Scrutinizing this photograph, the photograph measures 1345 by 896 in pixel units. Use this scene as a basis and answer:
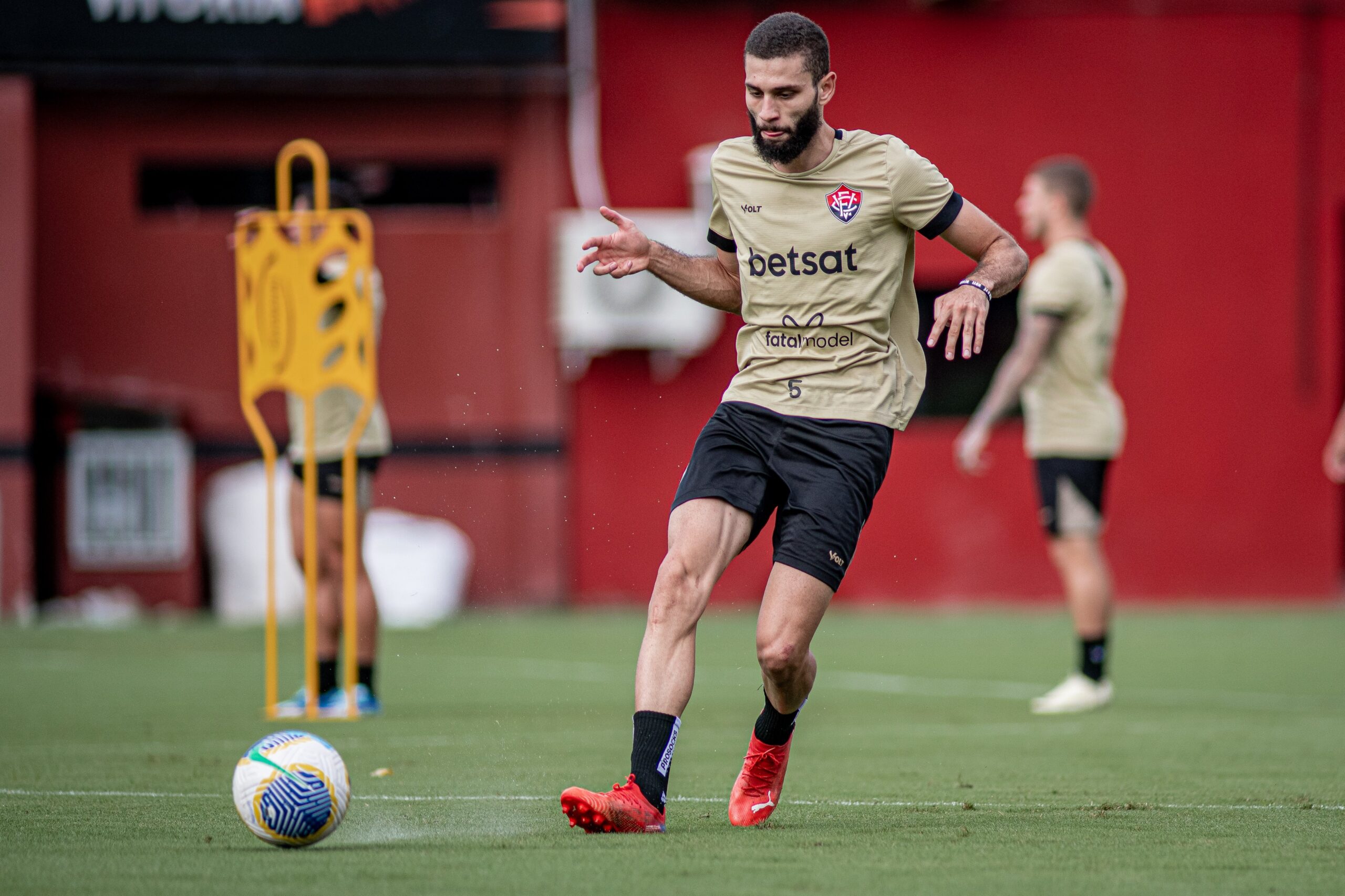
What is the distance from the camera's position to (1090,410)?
31.3 ft

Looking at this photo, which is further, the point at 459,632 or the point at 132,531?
the point at 132,531

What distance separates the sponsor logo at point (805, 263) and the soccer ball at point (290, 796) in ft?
6.00

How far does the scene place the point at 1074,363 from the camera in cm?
965

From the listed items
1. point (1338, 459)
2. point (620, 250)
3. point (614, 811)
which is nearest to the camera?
point (614, 811)

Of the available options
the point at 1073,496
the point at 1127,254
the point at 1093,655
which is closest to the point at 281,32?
the point at 1127,254

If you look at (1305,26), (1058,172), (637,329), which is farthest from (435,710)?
(1305,26)

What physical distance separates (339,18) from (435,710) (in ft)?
30.1

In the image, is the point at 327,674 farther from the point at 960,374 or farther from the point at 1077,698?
the point at 960,374

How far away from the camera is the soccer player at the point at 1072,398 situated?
9367 mm

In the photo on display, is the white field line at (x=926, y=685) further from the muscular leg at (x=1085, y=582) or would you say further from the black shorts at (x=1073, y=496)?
the black shorts at (x=1073, y=496)

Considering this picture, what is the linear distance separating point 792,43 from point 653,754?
1.94 metres

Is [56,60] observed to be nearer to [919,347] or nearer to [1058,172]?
[1058,172]

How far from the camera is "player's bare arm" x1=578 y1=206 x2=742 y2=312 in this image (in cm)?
549

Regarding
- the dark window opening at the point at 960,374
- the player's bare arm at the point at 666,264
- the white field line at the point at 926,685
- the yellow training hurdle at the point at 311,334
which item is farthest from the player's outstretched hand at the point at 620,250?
the dark window opening at the point at 960,374
